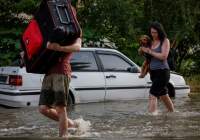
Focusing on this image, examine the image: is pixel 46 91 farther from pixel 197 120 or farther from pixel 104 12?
pixel 104 12

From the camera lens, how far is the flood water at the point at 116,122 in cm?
884

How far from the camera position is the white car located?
13047mm

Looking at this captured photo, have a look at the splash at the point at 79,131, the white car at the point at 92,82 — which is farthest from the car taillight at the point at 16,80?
the splash at the point at 79,131

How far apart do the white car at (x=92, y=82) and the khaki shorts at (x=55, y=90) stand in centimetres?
471

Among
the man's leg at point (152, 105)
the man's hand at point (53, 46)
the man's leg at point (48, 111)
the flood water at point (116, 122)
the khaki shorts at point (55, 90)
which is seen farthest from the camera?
the man's leg at point (152, 105)

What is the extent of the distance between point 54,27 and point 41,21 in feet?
1.26

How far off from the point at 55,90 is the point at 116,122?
2.59 meters

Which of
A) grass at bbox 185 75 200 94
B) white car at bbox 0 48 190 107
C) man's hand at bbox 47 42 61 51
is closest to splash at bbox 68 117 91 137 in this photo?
man's hand at bbox 47 42 61 51

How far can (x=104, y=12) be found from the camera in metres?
18.7

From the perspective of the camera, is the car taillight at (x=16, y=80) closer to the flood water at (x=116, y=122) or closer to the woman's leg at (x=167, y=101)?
the flood water at (x=116, y=122)

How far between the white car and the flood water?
0.22 m

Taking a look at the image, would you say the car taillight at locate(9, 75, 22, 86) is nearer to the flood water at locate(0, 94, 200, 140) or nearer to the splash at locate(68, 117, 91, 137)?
the flood water at locate(0, 94, 200, 140)

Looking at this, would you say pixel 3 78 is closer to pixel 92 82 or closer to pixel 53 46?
pixel 92 82

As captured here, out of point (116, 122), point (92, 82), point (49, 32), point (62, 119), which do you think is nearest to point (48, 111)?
point (62, 119)
